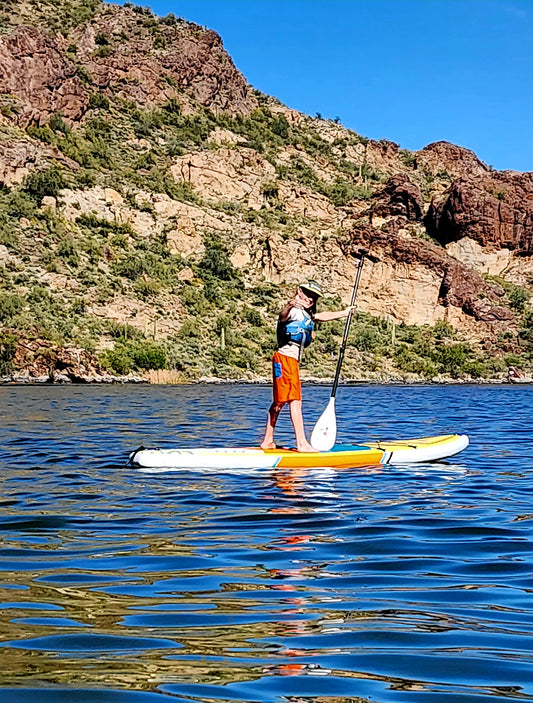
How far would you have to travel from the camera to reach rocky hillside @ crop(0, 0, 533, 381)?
2029 inches

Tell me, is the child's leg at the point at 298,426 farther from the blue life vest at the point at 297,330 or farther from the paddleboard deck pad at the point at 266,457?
the blue life vest at the point at 297,330

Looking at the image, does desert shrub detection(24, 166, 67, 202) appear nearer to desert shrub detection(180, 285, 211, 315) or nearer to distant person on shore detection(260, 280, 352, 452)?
desert shrub detection(180, 285, 211, 315)

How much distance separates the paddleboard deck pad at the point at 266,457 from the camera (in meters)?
11.0

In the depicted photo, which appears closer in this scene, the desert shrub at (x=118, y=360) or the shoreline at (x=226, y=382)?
the shoreline at (x=226, y=382)

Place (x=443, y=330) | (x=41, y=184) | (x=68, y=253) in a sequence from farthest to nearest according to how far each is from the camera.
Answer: (x=443, y=330) → (x=41, y=184) → (x=68, y=253)

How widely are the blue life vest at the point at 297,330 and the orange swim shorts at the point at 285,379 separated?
23 centimetres

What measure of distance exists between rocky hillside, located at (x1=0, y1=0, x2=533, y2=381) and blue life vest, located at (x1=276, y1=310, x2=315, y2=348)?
31.8 metres

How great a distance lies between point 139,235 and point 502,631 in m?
58.2

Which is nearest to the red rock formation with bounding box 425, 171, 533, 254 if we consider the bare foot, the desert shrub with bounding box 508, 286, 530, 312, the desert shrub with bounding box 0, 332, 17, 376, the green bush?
the desert shrub with bounding box 508, 286, 530, 312

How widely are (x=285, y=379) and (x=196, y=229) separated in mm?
53636

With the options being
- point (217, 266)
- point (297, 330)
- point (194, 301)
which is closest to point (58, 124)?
point (217, 266)

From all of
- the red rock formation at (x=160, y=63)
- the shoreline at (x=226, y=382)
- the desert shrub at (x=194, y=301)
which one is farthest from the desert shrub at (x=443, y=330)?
the red rock formation at (x=160, y=63)

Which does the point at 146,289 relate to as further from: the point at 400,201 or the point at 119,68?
the point at 119,68

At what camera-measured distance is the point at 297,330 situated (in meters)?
11.7
